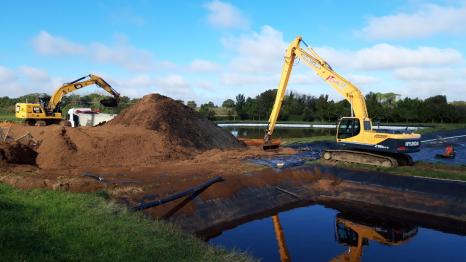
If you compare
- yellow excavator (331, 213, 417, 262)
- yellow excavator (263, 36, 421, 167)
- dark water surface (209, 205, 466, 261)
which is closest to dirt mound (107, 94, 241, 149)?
yellow excavator (263, 36, 421, 167)

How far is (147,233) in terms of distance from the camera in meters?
8.34

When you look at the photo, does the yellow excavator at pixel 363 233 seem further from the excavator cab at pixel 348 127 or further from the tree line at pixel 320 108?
the tree line at pixel 320 108

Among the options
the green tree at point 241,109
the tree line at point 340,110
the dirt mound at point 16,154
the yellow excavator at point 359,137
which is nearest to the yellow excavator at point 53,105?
the dirt mound at point 16,154

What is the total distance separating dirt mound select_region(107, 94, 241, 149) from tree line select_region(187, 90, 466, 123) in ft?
122

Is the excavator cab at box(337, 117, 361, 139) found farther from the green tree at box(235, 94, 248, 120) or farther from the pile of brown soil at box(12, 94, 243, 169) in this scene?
the green tree at box(235, 94, 248, 120)

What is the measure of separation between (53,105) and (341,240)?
24.7 meters

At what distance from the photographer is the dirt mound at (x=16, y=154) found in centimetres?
1571

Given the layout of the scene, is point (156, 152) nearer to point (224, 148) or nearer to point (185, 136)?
point (185, 136)

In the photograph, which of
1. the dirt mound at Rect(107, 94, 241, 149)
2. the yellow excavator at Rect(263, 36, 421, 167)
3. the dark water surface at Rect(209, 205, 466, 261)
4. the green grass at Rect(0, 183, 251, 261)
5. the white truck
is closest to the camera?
the green grass at Rect(0, 183, 251, 261)

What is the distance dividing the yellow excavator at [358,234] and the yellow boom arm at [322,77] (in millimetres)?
7331

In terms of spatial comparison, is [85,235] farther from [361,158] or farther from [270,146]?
[270,146]

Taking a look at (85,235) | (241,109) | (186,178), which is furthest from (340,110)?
(85,235)

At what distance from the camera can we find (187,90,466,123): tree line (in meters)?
64.2

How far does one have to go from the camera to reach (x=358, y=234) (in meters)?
12.2
